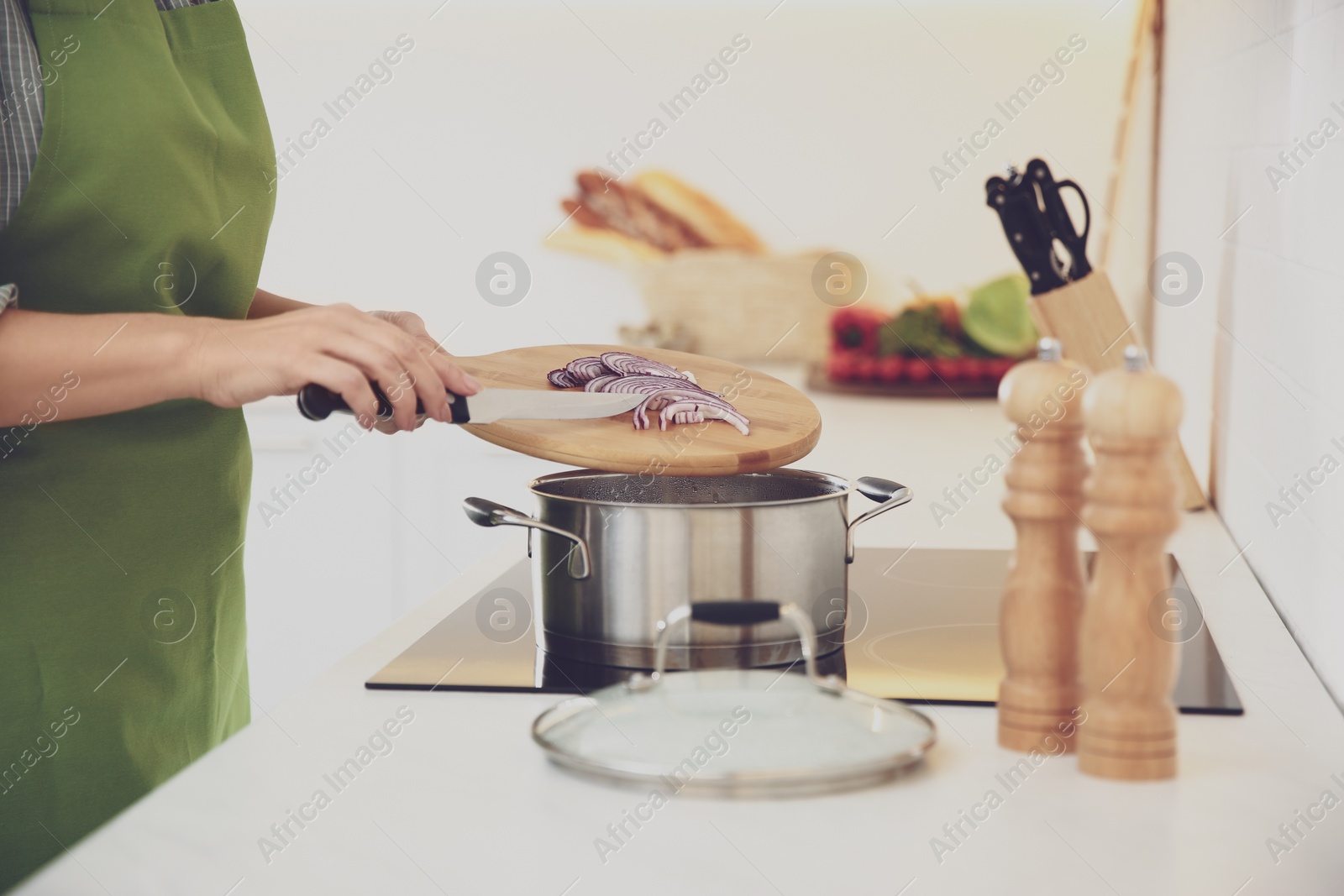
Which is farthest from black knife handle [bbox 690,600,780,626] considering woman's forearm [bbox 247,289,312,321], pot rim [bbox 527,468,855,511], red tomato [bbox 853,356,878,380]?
red tomato [bbox 853,356,878,380]

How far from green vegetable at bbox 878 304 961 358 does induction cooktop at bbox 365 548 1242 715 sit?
1186mm

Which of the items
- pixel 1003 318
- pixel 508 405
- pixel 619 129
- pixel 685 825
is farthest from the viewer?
pixel 619 129

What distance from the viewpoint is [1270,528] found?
1045 mm

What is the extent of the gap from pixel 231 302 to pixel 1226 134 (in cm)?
108

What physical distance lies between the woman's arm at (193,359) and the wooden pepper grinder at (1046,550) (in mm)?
375

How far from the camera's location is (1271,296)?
3.59 ft

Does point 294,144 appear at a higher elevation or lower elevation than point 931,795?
higher

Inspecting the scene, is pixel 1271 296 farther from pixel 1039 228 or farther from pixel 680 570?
pixel 680 570

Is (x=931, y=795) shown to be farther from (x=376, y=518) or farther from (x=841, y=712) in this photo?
(x=376, y=518)

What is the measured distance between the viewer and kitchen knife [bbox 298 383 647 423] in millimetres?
767

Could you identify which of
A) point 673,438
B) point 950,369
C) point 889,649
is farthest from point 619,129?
point 889,649

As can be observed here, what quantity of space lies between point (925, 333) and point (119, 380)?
169cm

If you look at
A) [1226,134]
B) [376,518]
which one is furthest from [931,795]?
[376,518]

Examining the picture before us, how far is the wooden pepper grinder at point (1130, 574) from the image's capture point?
57 cm
